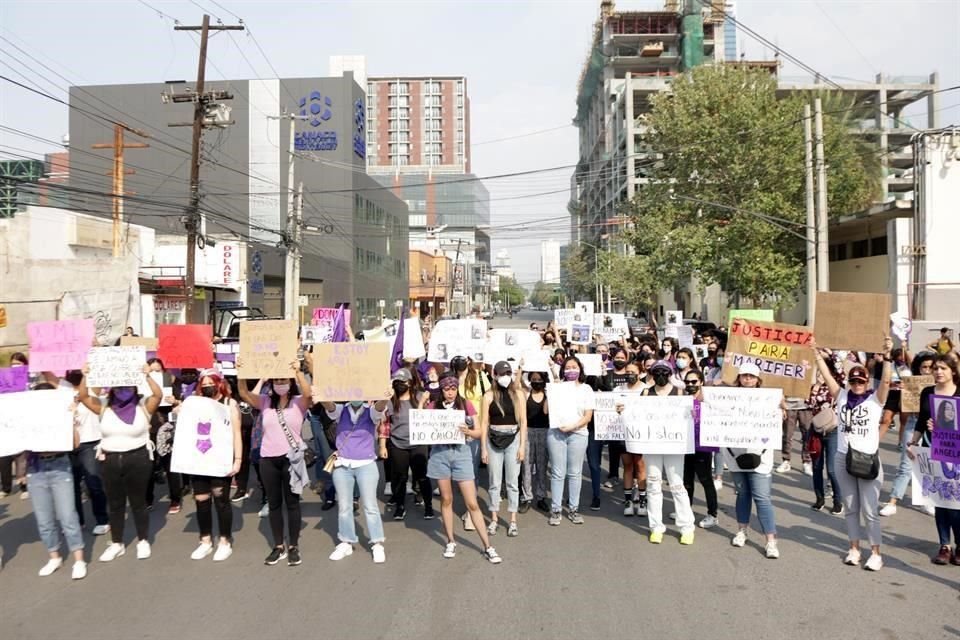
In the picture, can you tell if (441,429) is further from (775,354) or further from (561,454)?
(775,354)

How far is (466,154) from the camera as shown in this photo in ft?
490

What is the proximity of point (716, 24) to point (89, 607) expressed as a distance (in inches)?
3570

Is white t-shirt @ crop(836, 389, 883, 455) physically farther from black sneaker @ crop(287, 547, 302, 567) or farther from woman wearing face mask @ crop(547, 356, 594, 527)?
black sneaker @ crop(287, 547, 302, 567)

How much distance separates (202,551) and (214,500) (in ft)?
1.55

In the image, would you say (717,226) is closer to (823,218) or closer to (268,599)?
(823,218)

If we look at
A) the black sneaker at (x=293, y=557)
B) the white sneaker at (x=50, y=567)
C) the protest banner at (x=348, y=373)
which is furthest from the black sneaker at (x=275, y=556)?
the white sneaker at (x=50, y=567)

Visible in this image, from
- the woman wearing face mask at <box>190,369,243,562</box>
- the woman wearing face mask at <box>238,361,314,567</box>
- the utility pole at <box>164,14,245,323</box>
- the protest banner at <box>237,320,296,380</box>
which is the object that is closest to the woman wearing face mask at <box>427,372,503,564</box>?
the woman wearing face mask at <box>238,361,314,567</box>

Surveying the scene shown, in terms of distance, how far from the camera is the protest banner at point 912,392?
7.96 meters

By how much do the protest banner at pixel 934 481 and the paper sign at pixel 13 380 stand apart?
981 cm

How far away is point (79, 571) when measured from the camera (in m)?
6.40

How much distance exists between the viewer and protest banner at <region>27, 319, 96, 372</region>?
24.0ft

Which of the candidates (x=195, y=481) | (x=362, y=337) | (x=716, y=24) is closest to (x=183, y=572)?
(x=195, y=481)

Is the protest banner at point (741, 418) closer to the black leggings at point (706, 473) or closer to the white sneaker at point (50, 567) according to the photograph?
the black leggings at point (706, 473)

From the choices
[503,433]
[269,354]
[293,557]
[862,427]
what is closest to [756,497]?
[862,427]
